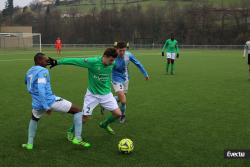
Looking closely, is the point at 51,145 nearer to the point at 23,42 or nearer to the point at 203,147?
the point at 203,147

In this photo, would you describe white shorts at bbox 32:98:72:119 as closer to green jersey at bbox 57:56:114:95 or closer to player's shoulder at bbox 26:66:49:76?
player's shoulder at bbox 26:66:49:76

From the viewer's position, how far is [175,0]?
3770 inches

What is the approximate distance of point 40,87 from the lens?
19.7 feet

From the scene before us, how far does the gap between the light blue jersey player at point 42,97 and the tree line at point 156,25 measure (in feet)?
215

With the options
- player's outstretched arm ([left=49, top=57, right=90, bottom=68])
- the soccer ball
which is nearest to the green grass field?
the soccer ball

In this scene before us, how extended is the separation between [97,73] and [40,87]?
1.21 meters

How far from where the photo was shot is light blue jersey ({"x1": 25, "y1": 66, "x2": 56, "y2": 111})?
6.03 m

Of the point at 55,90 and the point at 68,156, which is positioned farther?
the point at 55,90

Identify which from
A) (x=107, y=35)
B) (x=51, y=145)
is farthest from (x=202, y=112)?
(x=107, y=35)

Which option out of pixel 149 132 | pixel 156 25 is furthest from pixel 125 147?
pixel 156 25

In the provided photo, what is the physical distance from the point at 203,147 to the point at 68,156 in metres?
2.19

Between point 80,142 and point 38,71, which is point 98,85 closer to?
point 80,142

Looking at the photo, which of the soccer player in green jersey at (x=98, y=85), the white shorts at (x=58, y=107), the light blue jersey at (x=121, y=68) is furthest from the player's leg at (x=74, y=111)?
the light blue jersey at (x=121, y=68)

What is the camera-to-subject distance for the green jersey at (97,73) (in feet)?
22.3
